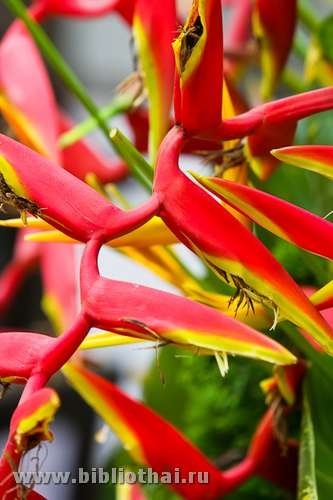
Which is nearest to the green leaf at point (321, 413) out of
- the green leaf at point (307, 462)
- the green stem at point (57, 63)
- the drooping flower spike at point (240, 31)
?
the green leaf at point (307, 462)

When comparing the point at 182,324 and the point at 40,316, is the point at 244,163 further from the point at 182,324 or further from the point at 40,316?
the point at 40,316

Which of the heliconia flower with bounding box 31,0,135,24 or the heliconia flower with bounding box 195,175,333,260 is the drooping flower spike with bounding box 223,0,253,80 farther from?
the heliconia flower with bounding box 195,175,333,260

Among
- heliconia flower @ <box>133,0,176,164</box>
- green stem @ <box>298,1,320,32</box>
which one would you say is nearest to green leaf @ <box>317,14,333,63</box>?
green stem @ <box>298,1,320,32</box>

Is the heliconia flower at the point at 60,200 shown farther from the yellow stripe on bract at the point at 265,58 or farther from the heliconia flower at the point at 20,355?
the yellow stripe on bract at the point at 265,58

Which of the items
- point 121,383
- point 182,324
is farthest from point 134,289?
point 121,383

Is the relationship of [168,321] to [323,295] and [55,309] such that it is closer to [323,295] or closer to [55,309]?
[323,295]

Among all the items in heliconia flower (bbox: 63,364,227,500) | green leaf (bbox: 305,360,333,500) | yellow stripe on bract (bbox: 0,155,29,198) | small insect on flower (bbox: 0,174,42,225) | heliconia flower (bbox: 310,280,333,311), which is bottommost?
green leaf (bbox: 305,360,333,500)
